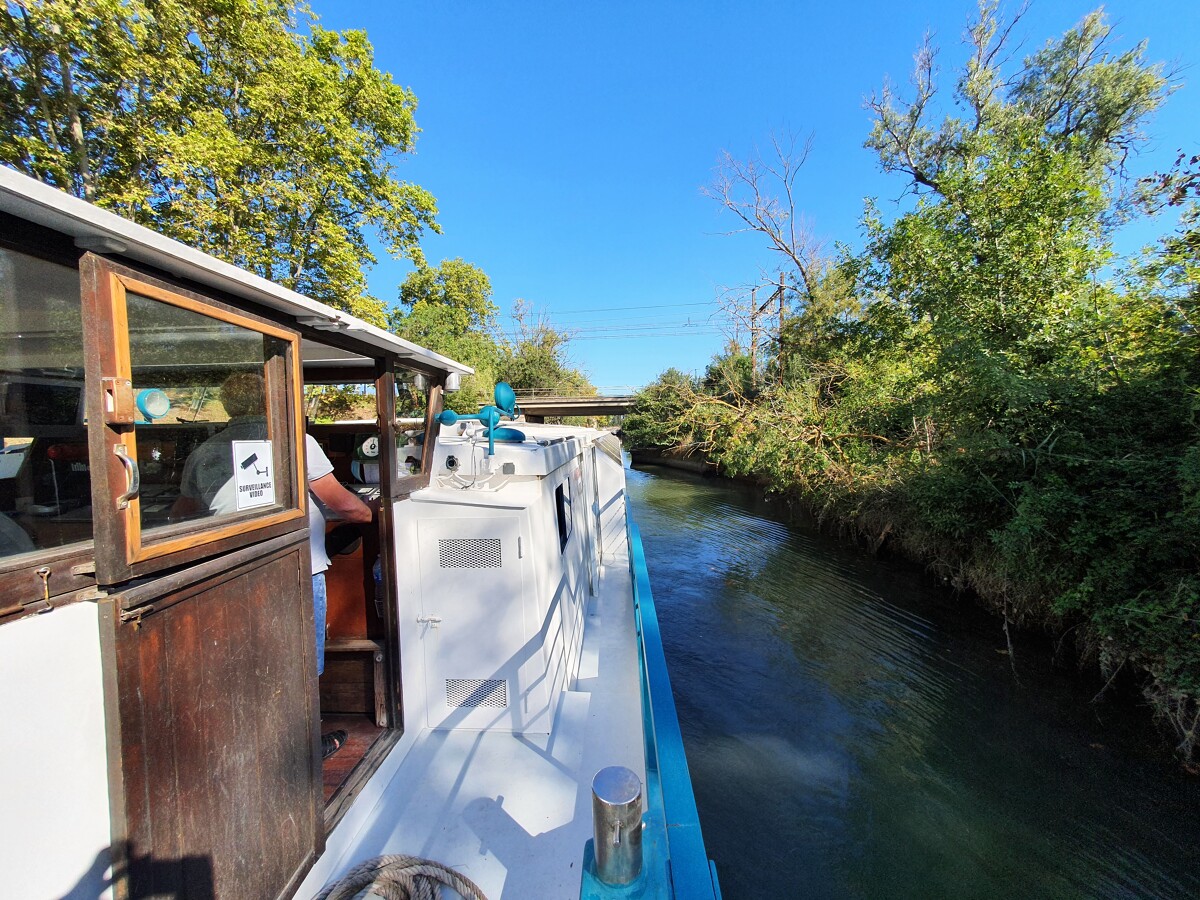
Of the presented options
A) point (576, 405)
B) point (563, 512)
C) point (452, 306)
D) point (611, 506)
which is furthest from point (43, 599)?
point (452, 306)

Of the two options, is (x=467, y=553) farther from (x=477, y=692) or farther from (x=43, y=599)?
(x=43, y=599)

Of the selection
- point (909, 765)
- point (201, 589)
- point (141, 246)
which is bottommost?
point (909, 765)

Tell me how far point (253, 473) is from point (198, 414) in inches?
11.6

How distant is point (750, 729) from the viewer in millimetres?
5285

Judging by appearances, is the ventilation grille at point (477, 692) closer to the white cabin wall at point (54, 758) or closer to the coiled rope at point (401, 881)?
the coiled rope at point (401, 881)

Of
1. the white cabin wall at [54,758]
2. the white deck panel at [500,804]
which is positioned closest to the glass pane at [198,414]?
the white cabin wall at [54,758]

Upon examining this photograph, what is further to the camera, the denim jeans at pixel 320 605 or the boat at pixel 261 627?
the denim jeans at pixel 320 605

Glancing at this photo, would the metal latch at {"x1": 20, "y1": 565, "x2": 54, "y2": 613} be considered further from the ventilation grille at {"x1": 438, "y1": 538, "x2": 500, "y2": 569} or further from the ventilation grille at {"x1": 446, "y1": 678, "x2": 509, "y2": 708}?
the ventilation grille at {"x1": 446, "y1": 678, "x2": 509, "y2": 708}

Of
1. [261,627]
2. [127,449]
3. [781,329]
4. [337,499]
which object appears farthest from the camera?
[781,329]

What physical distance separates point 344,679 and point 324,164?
13006 mm

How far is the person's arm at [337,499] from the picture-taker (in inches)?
99.5

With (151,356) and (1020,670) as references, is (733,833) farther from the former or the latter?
(151,356)

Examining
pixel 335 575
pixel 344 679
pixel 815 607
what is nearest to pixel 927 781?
pixel 815 607

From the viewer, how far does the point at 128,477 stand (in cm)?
127
